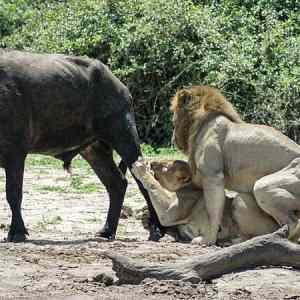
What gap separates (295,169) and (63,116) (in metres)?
2.33

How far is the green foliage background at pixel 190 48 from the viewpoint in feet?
59.9

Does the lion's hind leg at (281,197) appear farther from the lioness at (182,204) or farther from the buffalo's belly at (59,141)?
the buffalo's belly at (59,141)

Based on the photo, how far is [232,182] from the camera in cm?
920

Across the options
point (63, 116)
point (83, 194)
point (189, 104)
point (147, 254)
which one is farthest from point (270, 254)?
point (83, 194)

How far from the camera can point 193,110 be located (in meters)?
9.51

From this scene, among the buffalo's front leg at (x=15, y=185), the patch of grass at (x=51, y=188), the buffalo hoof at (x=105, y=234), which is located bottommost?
the patch of grass at (x=51, y=188)

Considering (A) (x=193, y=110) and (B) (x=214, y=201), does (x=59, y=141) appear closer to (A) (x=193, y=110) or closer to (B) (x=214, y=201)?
(A) (x=193, y=110)

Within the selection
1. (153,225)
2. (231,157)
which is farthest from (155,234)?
(231,157)

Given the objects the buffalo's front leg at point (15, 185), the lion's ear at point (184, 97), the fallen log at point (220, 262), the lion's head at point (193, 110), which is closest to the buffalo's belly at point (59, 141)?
the buffalo's front leg at point (15, 185)

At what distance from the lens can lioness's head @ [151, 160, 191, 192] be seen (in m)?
9.53

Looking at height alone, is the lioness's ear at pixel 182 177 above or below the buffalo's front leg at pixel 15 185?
above

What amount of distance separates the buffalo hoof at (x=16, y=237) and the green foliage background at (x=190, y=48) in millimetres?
8722

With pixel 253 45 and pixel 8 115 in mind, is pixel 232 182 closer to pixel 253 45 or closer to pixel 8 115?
pixel 8 115

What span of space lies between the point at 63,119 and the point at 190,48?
31.2 ft
